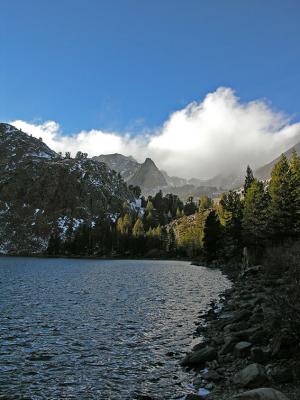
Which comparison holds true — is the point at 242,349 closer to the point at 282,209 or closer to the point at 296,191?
the point at 282,209

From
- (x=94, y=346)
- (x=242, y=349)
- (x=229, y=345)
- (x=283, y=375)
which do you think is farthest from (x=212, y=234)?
(x=283, y=375)

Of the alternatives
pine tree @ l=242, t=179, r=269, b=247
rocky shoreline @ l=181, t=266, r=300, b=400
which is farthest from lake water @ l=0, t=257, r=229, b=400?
pine tree @ l=242, t=179, r=269, b=247

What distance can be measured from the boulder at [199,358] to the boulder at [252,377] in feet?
14.5

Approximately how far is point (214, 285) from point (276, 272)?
13.8m

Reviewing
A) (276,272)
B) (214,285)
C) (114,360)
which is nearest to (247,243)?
(214,285)

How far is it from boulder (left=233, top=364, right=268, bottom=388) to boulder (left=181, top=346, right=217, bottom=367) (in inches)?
175

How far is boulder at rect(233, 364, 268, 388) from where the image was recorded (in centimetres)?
1473

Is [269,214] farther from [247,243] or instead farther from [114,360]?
[114,360]

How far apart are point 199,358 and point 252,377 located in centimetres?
558

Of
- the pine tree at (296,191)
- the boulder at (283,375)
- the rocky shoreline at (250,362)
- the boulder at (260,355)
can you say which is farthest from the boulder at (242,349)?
the pine tree at (296,191)

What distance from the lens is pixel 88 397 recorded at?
52.9 ft

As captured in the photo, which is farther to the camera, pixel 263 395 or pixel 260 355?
pixel 260 355

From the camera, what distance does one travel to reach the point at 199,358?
20047 mm

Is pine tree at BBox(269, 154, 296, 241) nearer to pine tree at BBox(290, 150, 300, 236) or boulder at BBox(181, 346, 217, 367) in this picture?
pine tree at BBox(290, 150, 300, 236)
